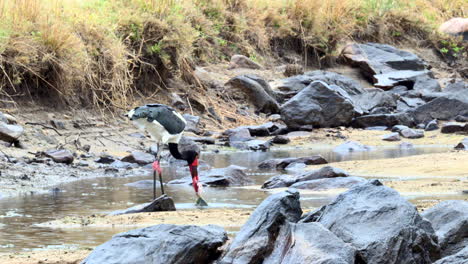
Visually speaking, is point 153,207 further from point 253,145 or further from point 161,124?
point 253,145

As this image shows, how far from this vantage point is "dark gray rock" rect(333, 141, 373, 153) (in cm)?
1264

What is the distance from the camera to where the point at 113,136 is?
456 inches

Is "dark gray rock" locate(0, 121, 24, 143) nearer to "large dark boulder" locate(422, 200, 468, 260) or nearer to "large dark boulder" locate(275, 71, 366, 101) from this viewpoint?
"large dark boulder" locate(422, 200, 468, 260)

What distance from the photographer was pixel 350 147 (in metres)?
12.8

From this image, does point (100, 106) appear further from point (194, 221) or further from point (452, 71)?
point (452, 71)

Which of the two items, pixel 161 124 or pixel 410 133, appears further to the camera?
pixel 410 133

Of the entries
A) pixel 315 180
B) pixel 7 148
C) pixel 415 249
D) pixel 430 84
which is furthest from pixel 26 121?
pixel 430 84

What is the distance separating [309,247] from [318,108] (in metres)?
10.4

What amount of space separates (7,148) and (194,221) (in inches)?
173

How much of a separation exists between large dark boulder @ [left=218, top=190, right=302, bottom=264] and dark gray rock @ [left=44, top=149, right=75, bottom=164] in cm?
549

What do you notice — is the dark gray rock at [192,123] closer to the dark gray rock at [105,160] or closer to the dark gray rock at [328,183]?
the dark gray rock at [105,160]

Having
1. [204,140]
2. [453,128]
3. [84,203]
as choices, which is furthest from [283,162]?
[453,128]

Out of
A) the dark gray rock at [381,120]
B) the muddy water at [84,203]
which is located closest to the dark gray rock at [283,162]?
the muddy water at [84,203]

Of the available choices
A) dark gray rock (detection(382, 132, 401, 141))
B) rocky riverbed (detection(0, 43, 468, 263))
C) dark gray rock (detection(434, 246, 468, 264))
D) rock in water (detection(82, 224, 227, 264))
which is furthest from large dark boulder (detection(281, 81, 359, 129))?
dark gray rock (detection(434, 246, 468, 264))
